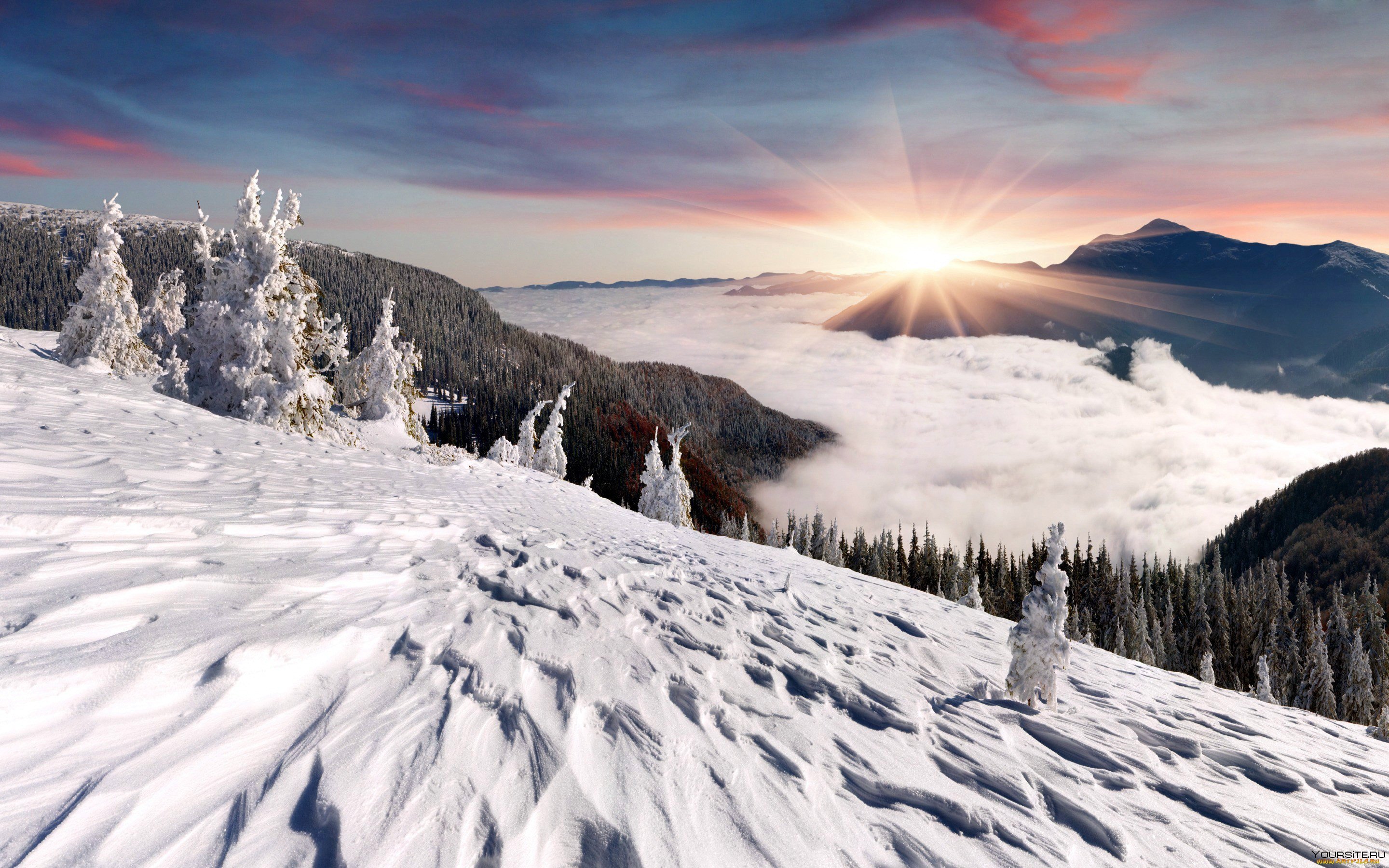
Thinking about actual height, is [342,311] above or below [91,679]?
above

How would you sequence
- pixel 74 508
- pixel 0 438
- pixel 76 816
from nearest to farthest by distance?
pixel 76 816
pixel 74 508
pixel 0 438

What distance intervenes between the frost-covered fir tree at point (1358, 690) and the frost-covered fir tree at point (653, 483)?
3319 inches

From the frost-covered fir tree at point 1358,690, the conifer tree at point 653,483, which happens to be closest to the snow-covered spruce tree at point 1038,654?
the conifer tree at point 653,483

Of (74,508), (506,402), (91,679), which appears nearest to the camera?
(91,679)

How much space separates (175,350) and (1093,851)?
3627 cm

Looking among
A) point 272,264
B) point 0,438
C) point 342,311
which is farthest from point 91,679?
point 342,311

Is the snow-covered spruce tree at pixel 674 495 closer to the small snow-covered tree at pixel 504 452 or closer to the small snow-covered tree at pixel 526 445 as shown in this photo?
the small snow-covered tree at pixel 526 445

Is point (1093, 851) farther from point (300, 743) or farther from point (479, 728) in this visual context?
point (300, 743)

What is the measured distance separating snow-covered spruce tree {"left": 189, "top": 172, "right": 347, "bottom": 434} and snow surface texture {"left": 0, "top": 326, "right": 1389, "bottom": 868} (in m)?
11.8

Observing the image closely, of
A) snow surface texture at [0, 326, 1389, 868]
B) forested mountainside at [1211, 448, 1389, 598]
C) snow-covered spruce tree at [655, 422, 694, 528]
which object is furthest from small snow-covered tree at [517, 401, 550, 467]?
forested mountainside at [1211, 448, 1389, 598]

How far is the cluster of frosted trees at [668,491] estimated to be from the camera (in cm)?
4341

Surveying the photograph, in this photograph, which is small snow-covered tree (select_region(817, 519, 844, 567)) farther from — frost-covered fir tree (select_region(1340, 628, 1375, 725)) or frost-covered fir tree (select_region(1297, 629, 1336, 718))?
frost-covered fir tree (select_region(1340, 628, 1375, 725))

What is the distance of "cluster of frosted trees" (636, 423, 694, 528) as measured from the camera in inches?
1709

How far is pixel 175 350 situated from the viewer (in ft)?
89.2
